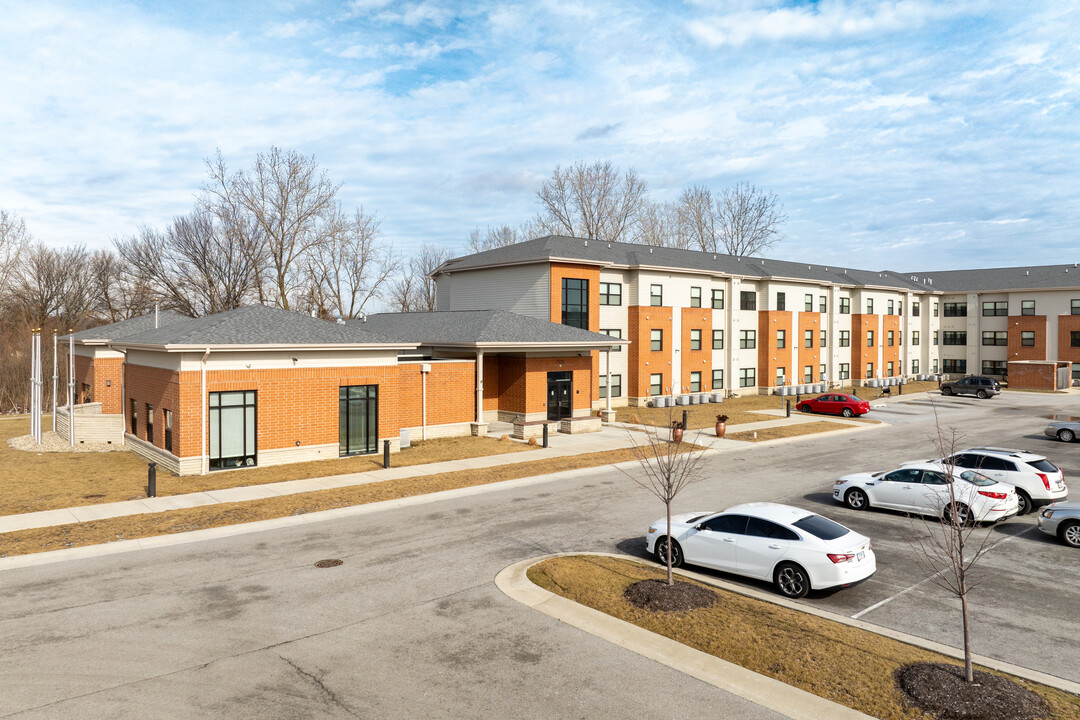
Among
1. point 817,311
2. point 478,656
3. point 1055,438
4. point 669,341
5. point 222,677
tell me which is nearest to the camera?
point 222,677

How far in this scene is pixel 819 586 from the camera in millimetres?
12273

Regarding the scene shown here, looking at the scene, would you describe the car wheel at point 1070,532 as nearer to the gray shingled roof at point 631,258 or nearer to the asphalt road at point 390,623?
the asphalt road at point 390,623

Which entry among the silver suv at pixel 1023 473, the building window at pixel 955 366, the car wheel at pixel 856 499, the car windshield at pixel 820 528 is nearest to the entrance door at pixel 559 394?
the car wheel at pixel 856 499

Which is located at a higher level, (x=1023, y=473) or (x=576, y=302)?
(x=576, y=302)

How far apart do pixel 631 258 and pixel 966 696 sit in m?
40.6

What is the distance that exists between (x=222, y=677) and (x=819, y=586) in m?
9.97

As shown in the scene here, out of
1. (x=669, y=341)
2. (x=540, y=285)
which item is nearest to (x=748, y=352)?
(x=669, y=341)

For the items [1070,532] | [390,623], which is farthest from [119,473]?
[1070,532]

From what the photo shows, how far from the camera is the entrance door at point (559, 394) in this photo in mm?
35531

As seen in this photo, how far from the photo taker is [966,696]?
834cm

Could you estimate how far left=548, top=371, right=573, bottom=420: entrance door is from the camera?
35531mm

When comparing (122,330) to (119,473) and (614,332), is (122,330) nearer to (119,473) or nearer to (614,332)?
(119,473)

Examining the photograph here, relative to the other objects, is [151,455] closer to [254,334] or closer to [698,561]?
[254,334]

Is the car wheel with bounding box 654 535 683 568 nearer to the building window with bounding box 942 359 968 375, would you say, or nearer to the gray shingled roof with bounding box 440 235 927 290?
the gray shingled roof with bounding box 440 235 927 290
